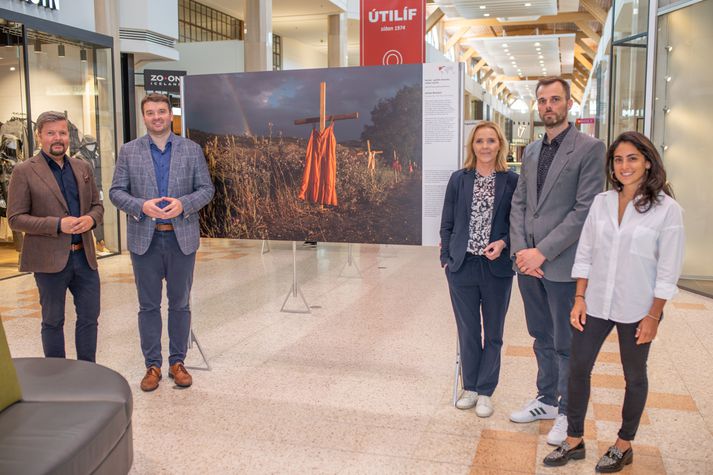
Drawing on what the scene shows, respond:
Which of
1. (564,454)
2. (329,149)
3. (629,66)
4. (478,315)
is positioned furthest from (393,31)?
(564,454)

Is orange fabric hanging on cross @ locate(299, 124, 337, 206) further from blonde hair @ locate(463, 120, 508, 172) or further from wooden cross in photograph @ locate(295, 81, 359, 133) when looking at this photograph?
blonde hair @ locate(463, 120, 508, 172)

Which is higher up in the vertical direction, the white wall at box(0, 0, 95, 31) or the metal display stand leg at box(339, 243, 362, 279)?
the white wall at box(0, 0, 95, 31)

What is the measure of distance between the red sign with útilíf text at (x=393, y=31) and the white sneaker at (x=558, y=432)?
511 cm

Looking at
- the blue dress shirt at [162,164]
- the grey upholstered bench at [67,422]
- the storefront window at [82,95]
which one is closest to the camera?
the grey upholstered bench at [67,422]

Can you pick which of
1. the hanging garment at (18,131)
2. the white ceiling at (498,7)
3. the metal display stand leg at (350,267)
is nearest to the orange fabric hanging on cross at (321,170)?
the metal display stand leg at (350,267)

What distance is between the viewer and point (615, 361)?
183 inches

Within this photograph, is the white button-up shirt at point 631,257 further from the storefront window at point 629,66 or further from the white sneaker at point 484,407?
the storefront window at point 629,66

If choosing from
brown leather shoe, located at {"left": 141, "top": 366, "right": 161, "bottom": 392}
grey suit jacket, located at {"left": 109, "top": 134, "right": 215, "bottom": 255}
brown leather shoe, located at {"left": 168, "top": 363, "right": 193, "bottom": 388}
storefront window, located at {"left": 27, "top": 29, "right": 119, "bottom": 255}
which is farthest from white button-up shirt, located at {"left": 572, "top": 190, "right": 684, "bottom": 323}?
storefront window, located at {"left": 27, "top": 29, "right": 119, "bottom": 255}

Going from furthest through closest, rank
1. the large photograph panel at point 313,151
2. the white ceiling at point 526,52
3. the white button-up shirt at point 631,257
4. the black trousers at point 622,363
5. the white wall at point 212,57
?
the white ceiling at point 526,52
the white wall at point 212,57
the large photograph panel at point 313,151
the black trousers at point 622,363
the white button-up shirt at point 631,257

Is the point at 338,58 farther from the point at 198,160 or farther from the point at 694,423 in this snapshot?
the point at 694,423

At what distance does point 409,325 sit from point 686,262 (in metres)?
3.92

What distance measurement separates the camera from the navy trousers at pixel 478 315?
11.8 feet

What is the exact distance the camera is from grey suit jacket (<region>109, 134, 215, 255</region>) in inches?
156

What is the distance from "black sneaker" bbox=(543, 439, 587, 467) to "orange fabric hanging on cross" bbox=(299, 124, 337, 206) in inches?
83.5
